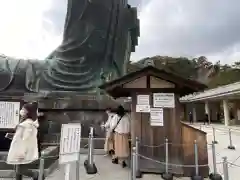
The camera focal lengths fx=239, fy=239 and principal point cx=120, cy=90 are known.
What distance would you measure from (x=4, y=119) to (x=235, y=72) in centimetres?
3205

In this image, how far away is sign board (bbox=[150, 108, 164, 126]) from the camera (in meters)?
4.89

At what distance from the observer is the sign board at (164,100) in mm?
4913

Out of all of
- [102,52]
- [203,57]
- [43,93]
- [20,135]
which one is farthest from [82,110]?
[203,57]

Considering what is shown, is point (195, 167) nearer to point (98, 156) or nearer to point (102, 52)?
point (98, 156)

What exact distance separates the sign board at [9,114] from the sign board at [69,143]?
186 centimetres

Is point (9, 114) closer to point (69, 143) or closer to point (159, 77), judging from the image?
point (69, 143)

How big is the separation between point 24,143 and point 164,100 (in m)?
2.77

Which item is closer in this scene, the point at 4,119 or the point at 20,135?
the point at 20,135

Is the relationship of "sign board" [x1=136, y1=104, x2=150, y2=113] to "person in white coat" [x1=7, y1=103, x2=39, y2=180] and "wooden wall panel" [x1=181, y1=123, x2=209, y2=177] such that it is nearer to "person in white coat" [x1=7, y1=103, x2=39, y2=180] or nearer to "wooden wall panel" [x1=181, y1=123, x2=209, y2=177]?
"wooden wall panel" [x1=181, y1=123, x2=209, y2=177]

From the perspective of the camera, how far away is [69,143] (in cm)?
326

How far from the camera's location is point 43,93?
7641 millimetres

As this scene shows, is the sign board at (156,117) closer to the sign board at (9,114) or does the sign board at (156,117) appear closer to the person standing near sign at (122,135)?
the person standing near sign at (122,135)

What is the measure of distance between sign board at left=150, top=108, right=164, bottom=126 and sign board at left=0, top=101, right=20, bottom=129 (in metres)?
2.67

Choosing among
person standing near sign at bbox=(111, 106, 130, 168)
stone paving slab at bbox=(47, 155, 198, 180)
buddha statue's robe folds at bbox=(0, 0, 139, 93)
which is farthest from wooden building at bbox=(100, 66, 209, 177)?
buddha statue's robe folds at bbox=(0, 0, 139, 93)
